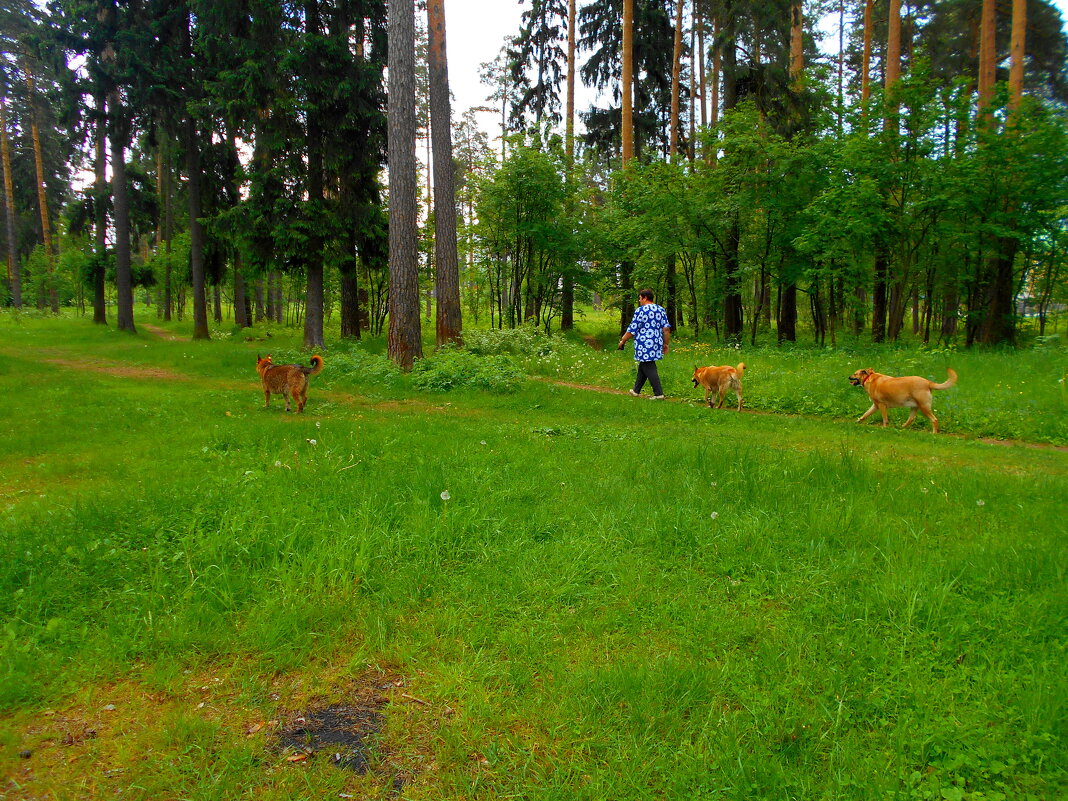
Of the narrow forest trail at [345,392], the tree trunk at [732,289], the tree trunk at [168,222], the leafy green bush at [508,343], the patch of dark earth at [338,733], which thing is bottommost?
the patch of dark earth at [338,733]

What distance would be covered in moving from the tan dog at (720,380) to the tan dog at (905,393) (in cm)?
201

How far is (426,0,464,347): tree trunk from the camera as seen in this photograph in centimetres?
1393

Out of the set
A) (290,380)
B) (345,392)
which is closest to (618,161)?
(345,392)

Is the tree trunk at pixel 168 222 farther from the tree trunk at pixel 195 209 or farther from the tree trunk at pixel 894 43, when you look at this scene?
the tree trunk at pixel 894 43

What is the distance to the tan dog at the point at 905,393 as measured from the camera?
862 centimetres

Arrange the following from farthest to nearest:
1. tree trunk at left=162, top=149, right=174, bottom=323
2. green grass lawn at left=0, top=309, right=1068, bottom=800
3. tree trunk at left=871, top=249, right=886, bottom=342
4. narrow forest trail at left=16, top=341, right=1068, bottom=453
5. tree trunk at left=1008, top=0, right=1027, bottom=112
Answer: tree trunk at left=162, top=149, right=174, bottom=323 → tree trunk at left=871, top=249, right=886, bottom=342 → tree trunk at left=1008, top=0, right=1027, bottom=112 → narrow forest trail at left=16, top=341, right=1068, bottom=453 → green grass lawn at left=0, top=309, right=1068, bottom=800

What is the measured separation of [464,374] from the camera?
1163 cm

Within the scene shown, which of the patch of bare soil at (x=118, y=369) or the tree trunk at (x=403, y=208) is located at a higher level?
the tree trunk at (x=403, y=208)

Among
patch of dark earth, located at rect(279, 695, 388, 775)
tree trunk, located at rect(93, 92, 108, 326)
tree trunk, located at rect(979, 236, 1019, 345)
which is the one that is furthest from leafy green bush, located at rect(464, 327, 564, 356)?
tree trunk, located at rect(93, 92, 108, 326)

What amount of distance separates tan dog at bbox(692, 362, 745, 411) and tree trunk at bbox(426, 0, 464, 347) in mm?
6833

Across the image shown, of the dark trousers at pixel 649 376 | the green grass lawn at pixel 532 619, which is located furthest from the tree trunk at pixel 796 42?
the green grass lawn at pixel 532 619

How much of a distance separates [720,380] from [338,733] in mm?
9238

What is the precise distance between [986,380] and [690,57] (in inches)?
861

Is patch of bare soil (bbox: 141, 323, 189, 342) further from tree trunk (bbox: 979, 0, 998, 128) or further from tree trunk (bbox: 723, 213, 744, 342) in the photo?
tree trunk (bbox: 979, 0, 998, 128)
